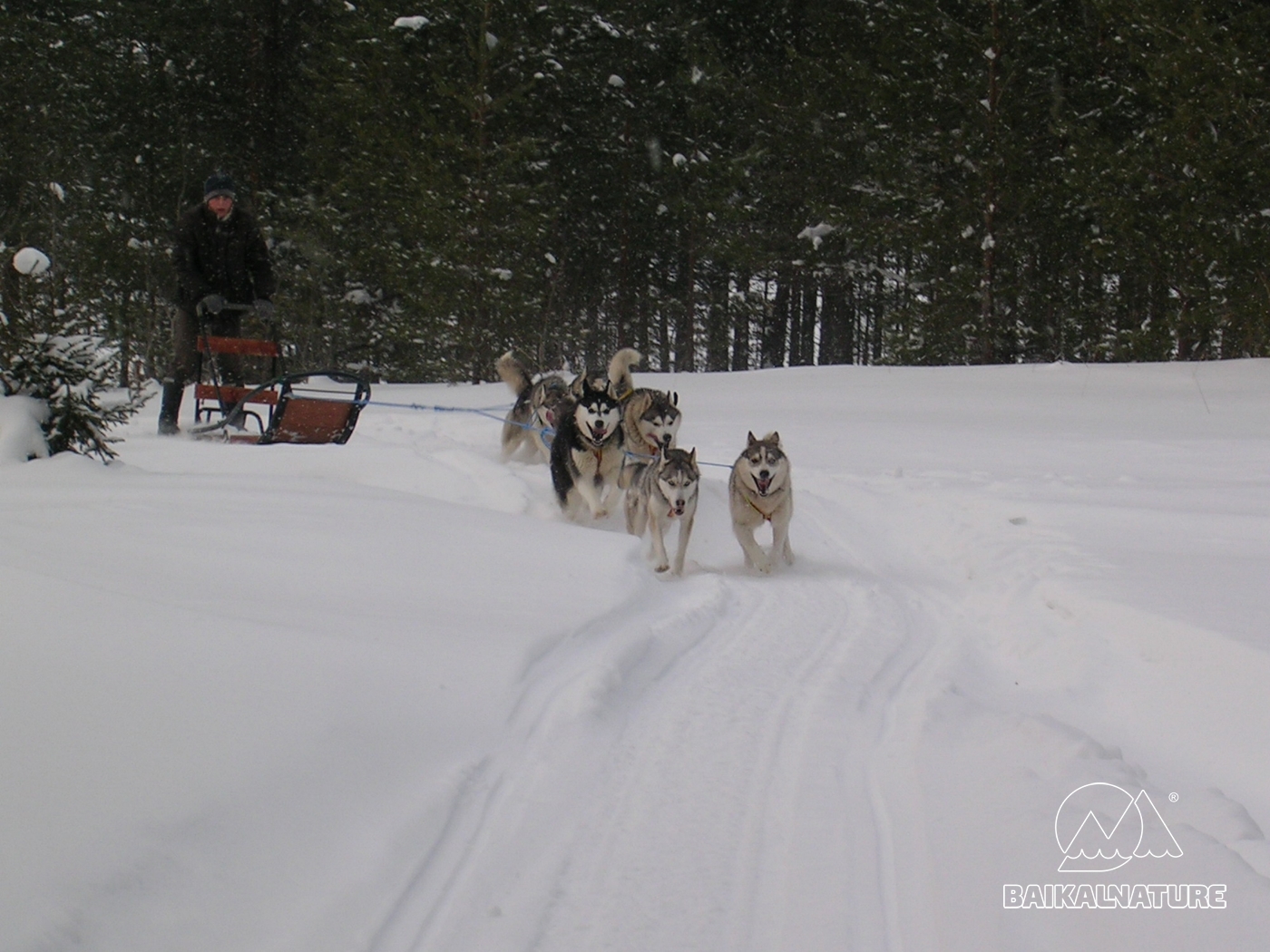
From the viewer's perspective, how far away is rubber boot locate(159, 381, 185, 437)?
7.25 m

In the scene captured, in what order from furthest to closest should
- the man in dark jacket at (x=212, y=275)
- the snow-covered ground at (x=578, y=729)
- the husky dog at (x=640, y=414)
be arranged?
the man in dark jacket at (x=212, y=275) → the husky dog at (x=640, y=414) → the snow-covered ground at (x=578, y=729)

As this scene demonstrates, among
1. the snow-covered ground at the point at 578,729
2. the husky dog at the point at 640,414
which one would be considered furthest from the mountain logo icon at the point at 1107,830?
the husky dog at the point at 640,414

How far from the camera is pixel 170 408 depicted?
7.29m

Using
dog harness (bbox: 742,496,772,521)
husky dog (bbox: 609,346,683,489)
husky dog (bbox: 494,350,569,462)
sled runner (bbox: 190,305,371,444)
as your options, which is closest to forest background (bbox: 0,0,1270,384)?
sled runner (bbox: 190,305,371,444)

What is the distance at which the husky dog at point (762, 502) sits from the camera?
5.13 m

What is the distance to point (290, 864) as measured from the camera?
1714 millimetres

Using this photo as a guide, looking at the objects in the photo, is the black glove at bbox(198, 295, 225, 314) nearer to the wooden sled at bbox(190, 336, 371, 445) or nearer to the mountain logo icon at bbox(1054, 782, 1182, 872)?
the wooden sled at bbox(190, 336, 371, 445)

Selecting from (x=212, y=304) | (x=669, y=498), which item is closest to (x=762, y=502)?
(x=669, y=498)

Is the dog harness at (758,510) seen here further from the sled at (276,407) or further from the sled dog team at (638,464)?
the sled at (276,407)

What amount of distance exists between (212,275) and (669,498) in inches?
175

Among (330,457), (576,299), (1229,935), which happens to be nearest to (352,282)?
(576,299)

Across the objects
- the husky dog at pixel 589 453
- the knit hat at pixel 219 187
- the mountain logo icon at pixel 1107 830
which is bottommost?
the mountain logo icon at pixel 1107 830

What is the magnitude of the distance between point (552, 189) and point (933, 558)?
44.2ft

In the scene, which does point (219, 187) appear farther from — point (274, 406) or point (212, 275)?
point (274, 406)
